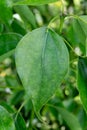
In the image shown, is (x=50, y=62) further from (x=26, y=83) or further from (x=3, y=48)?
(x=3, y=48)

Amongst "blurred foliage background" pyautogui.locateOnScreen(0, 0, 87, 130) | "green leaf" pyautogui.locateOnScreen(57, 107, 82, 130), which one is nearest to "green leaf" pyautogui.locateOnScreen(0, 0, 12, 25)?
"blurred foliage background" pyautogui.locateOnScreen(0, 0, 87, 130)

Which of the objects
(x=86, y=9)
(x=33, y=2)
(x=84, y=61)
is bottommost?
(x=86, y=9)

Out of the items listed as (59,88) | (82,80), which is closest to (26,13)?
(82,80)

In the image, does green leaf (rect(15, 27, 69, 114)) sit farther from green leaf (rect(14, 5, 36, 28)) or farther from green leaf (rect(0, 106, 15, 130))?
green leaf (rect(14, 5, 36, 28))

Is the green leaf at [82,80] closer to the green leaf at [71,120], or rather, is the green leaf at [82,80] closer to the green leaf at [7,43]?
the green leaf at [7,43]

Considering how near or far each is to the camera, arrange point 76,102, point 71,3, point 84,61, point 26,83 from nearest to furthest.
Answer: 1. point 26,83
2. point 84,61
3. point 76,102
4. point 71,3

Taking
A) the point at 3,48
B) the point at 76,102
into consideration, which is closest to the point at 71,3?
the point at 76,102
